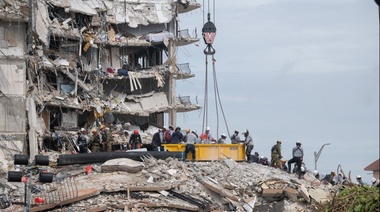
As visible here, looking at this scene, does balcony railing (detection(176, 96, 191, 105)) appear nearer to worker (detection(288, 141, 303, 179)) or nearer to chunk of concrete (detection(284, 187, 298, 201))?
worker (detection(288, 141, 303, 179))

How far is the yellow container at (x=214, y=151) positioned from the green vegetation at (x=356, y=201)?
21.0 meters

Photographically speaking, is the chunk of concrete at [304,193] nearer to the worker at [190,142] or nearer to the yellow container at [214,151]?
the yellow container at [214,151]

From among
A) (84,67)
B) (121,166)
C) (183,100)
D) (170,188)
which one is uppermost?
(84,67)

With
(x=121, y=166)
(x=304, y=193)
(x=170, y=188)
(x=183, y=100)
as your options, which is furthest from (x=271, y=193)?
(x=183, y=100)

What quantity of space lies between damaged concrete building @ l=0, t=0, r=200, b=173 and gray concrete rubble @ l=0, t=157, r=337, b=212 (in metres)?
10.7

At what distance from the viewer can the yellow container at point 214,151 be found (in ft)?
138

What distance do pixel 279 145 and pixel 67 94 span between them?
1962 cm

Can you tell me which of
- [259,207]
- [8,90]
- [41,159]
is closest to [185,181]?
[259,207]

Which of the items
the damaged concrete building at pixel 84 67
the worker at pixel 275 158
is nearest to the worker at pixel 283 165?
the worker at pixel 275 158

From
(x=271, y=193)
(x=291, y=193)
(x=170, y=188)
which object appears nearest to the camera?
(x=170, y=188)

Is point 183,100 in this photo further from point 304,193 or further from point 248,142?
point 304,193

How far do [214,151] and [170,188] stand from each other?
5.67 metres

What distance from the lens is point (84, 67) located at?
6206 cm

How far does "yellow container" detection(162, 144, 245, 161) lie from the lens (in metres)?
42.2
